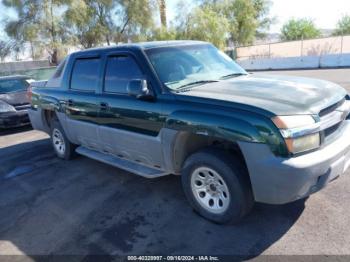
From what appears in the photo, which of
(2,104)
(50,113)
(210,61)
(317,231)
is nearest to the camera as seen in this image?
(317,231)

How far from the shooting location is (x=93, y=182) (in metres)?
4.94

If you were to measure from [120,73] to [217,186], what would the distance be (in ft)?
6.39

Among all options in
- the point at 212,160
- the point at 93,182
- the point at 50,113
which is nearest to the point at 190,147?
the point at 212,160

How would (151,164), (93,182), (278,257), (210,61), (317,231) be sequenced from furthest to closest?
1. (93,182)
2. (210,61)
3. (151,164)
4. (317,231)
5. (278,257)

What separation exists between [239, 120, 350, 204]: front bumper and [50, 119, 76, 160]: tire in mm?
3823

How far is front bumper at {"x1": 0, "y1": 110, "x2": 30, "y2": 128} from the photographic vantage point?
347 inches

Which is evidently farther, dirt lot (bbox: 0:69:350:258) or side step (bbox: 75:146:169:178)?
side step (bbox: 75:146:169:178)

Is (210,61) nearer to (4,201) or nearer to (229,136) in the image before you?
(229,136)

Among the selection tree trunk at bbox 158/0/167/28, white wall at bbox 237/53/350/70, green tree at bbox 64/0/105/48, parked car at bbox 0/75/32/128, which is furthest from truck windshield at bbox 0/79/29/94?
tree trunk at bbox 158/0/167/28

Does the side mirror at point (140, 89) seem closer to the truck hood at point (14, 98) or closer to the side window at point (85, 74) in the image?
the side window at point (85, 74)

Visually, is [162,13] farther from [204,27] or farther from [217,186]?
[217,186]

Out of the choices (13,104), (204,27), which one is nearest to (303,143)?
(13,104)

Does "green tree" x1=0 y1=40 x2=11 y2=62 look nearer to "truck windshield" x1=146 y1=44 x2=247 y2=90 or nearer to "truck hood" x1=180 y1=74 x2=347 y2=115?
"truck windshield" x1=146 y1=44 x2=247 y2=90

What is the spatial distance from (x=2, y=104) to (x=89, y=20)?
2176 cm
